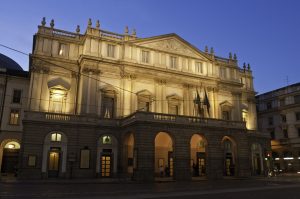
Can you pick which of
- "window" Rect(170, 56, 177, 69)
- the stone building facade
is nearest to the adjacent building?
"window" Rect(170, 56, 177, 69)

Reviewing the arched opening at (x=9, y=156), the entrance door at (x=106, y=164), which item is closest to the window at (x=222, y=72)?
the entrance door at (x=106, y=164)

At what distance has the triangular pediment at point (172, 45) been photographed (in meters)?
43.6

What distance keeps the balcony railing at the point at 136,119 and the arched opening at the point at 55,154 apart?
1.93 meters

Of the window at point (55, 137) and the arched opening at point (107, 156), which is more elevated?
the window at point (55, 137)

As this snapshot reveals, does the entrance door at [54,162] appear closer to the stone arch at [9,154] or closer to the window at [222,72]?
the stone arch at [9,154]

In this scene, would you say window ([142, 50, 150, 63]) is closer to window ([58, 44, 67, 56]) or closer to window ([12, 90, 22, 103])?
window ([58, 44, 67, 56])

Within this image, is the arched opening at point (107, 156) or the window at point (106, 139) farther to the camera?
the window at point (106, 139)

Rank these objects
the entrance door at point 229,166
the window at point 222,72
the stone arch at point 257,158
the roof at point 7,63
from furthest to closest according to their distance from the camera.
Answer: the roof at point 7,63
the window at point 222,72
the stone arch at point 257,158
the entrance door at point 229,166

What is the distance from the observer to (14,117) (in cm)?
4219

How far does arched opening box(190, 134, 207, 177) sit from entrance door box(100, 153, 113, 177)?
36.0 ft

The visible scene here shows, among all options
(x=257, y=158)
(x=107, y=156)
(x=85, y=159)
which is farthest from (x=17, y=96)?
(x=257, y=158)

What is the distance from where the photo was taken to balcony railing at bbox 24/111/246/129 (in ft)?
109

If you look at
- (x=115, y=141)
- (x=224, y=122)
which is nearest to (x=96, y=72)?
(x=115, y=141)

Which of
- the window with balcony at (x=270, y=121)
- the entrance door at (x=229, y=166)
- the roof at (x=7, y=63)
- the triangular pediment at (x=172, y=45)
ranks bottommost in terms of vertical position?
the entrance door at (x=229, y=166)
